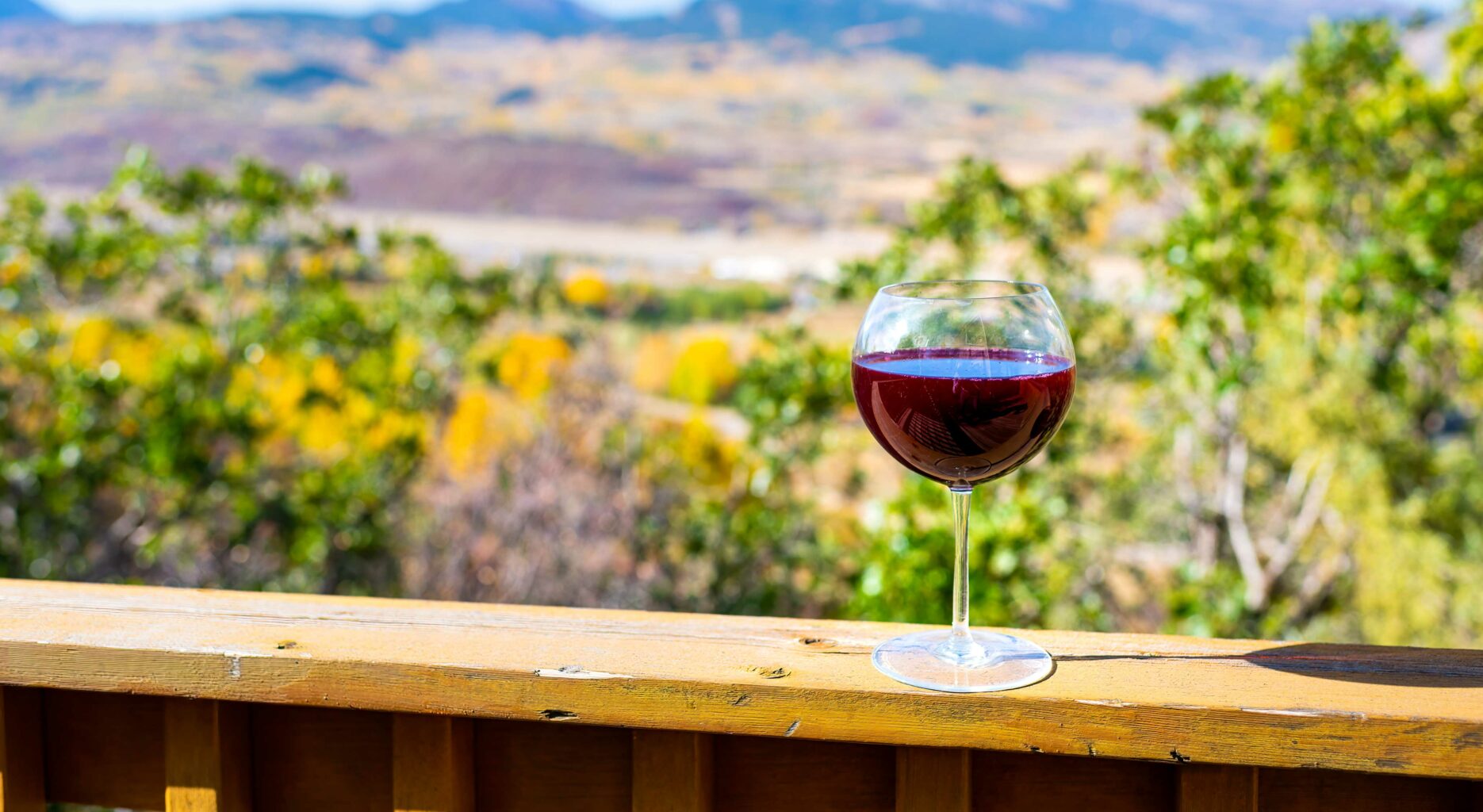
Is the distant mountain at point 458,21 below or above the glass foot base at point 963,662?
above

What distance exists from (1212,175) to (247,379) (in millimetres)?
3694

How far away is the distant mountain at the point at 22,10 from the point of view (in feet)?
89.5

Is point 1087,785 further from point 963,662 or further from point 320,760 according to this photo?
point 320,760

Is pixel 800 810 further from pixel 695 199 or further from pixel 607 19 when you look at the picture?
pixel 607 19

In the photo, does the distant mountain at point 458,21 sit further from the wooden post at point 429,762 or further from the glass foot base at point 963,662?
the glass foot base at point 963,662

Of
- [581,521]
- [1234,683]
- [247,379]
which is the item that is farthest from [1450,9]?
[247,379]

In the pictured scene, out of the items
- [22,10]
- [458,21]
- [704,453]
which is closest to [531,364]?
[704,453]

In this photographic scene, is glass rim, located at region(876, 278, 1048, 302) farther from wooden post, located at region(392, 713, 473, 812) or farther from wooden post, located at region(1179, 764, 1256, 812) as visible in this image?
wooden post, located at region(392, 713, 473, 812)

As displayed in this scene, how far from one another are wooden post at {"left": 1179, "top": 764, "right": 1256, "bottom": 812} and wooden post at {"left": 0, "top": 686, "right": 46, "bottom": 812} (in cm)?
96

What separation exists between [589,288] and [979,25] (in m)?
31.3

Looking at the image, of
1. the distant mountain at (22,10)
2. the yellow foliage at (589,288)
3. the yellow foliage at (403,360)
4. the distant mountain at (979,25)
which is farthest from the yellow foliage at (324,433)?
the distant mountain at (979,25)

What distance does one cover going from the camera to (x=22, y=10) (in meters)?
27.7

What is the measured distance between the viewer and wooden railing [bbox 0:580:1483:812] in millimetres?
834

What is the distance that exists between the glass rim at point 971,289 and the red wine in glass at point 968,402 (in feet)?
0.14
